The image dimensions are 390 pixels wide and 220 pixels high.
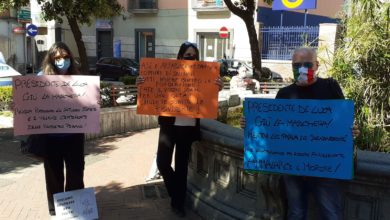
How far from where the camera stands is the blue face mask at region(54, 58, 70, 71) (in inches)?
167

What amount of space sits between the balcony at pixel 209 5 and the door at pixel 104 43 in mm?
8108

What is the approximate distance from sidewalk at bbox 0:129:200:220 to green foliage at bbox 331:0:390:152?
6.70ft

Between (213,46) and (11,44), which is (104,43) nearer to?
(11,44)

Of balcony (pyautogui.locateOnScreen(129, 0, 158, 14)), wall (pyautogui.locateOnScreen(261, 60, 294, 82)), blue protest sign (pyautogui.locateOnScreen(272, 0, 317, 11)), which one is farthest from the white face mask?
balcony (pyautogui.locateOnScreen(129, 0, 158, 14))

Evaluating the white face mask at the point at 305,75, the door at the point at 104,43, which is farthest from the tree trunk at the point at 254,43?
the door at the point at 104,43

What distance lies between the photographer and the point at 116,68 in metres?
24.9

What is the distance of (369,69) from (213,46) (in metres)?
24.2

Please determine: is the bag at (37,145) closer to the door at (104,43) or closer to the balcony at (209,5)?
the balcony at (209,5)

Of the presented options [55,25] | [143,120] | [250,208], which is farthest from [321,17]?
[250,208]

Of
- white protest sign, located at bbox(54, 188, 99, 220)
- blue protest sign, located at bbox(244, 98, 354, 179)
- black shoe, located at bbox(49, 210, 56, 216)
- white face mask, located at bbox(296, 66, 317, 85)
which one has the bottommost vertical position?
black shoe, located at bbox(49, 210, 56, 216)

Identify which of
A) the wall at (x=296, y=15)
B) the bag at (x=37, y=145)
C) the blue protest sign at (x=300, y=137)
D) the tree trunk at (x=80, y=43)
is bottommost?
the bag at (x=37, y=145)

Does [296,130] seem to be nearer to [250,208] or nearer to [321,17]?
[250,208]

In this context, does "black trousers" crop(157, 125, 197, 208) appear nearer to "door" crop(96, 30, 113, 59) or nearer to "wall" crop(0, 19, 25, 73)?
"wall" crop(0, 19, 25, 73)

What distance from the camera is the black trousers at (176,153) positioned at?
178 inches
